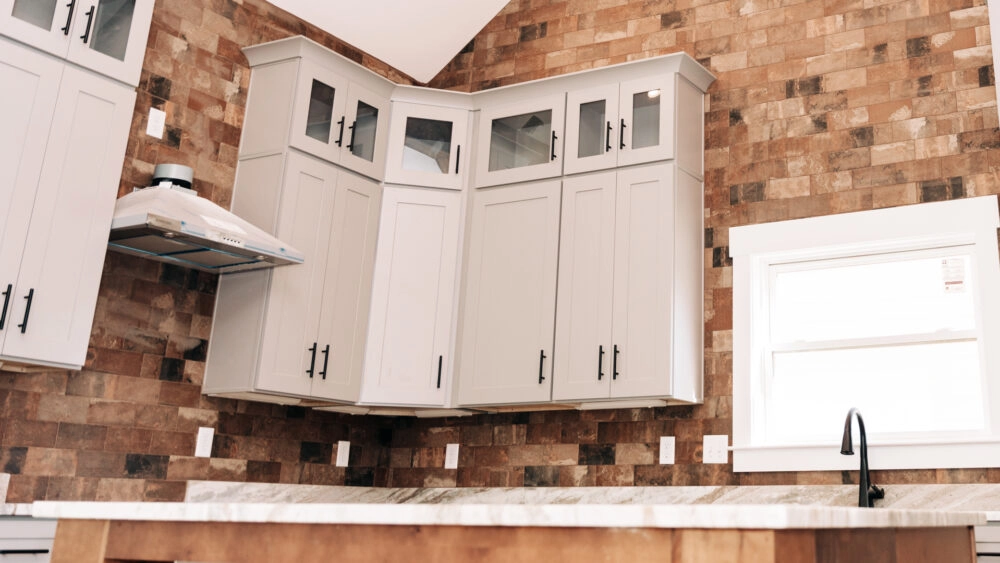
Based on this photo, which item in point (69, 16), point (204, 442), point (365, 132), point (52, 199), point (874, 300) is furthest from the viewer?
point (365, 132)

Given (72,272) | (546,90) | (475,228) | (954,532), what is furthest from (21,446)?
(954,532)

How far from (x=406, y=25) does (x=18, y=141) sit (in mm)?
2302

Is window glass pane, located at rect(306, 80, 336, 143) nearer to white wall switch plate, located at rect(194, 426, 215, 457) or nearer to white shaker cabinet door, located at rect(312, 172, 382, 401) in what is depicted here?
white shaker cabinet door, located at rect(312, 172, 382, 401)

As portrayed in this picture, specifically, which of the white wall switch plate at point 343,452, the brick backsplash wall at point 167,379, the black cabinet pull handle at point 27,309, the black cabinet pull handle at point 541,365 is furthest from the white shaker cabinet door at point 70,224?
the black cabinet pull handle at point 541,365

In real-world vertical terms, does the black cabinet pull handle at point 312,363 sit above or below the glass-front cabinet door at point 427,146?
below

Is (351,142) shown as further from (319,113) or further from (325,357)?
(325,357)

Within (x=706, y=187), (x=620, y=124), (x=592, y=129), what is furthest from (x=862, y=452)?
(x=592, y=129)

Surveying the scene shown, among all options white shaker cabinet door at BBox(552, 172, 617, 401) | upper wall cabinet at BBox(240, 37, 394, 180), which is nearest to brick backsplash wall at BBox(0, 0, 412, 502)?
upper wall cabinet at BBox(240, 37, 394, 180)

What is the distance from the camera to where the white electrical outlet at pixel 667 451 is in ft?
13.5

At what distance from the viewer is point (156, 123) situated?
412 centimetres

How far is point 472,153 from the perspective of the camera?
475 centimetres

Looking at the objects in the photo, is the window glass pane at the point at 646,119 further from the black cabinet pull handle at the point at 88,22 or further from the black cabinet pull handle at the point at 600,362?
the black cabinet pull handle at the point at 88,22

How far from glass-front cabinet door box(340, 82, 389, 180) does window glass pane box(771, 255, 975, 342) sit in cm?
200

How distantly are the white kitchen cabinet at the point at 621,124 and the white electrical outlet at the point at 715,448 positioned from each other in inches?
49.2
